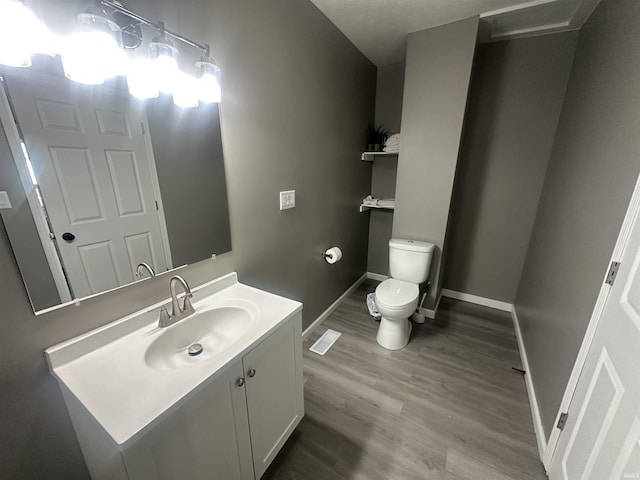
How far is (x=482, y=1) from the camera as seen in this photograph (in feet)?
5.36

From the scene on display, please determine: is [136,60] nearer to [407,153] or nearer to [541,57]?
[407,153]

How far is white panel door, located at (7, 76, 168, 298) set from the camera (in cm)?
76

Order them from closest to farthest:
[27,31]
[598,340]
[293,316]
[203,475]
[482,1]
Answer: [27,31]
[203,475]
[598,340]
[293,316]
[482,1]

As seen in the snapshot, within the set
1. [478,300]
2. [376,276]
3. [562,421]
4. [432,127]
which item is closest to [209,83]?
[432,127]

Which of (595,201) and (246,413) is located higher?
(595,201)

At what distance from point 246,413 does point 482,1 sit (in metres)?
2.65

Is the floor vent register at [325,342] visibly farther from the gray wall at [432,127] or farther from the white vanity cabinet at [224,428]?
the gray wall at [432,127]

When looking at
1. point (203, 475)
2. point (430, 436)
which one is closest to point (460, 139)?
point (430, 436)

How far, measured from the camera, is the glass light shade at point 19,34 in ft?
2.12

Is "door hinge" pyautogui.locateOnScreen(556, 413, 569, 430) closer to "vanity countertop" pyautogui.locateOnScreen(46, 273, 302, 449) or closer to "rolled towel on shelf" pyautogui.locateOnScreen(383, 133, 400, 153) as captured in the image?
"vanity countertop" pyautogui.locateOnScreen(46, 273, 302, 449)

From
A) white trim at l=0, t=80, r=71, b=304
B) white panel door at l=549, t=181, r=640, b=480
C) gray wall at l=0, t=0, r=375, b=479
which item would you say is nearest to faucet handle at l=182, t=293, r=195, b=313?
gray wall at l=0, t=0, r=375, b=479

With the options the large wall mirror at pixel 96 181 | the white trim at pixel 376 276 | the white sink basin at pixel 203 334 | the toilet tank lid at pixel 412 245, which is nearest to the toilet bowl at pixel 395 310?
the toilet tank lid at pixel 412 245

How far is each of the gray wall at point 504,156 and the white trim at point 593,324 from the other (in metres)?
1.59

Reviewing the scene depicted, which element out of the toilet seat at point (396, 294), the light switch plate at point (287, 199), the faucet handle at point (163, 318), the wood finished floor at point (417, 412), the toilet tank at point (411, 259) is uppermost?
the light switch plate at point (287, 199)
